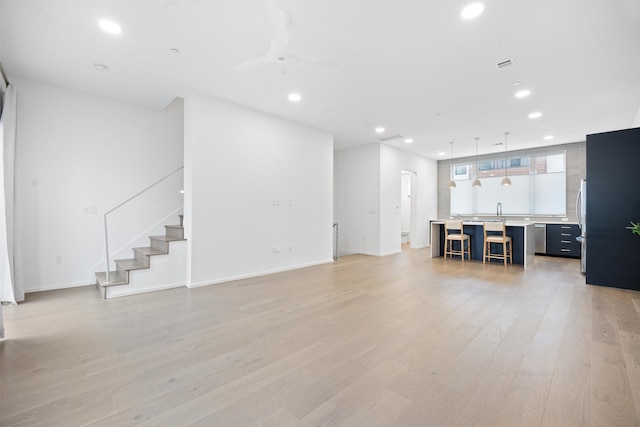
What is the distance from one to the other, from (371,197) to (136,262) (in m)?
5.61

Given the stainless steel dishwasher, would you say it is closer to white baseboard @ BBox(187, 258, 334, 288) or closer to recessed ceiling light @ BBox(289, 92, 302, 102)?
white baseboard @ BBox(187, 258, 334, 288)

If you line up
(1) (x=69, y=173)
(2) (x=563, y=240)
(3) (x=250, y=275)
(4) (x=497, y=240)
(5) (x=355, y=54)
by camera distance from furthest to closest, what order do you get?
(2) (x=563, y=240)
(4) (x=497, y=240)
(3) (x=250, y=275)
(1) (x=69, y=173)
(5) (x=355, y=54)

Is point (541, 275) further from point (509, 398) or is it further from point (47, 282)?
point (47, 282)

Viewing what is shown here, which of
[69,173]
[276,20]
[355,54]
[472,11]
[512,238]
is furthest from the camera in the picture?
[512,238]

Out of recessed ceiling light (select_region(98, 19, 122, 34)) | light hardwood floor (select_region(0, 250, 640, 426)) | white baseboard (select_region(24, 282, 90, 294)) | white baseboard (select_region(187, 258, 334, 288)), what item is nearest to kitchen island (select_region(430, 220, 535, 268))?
light hardwood floor (select_region(0, 250, 640, 426))

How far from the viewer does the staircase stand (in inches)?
158

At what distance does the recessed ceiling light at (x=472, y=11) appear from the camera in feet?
8.24

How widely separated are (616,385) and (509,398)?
0.86m

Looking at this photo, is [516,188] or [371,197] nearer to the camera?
[371,197]

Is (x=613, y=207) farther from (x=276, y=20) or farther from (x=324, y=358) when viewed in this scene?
(x=276, y=20)

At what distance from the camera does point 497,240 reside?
6.21 m

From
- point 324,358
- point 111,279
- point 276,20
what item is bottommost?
point 324,358

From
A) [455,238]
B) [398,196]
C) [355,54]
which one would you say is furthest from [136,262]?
[455,238]

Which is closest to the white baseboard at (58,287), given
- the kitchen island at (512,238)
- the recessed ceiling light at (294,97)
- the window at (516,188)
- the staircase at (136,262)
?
the staircase at (136,262)
